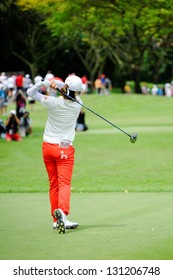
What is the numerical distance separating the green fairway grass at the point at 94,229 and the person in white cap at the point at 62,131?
474 mm

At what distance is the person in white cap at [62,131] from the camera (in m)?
11.3

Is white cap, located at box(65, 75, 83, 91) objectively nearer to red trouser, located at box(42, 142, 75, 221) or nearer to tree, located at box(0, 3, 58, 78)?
red trouser, located at box(42, 142, 75, 221)

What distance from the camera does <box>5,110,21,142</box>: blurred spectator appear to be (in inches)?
1273

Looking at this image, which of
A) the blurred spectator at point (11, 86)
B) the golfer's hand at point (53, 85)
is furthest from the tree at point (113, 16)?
the golfer's hand at point (53, 85)

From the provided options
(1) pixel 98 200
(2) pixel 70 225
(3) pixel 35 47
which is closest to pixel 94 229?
(2) pixel 70 225

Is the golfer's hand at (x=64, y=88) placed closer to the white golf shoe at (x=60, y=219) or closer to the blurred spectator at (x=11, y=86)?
the white golf shoe at (x=60, y=219)

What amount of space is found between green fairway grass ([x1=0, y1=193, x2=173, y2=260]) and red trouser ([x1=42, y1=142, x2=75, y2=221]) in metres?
0.36

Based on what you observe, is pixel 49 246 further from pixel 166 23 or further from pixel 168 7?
pixel 166 23

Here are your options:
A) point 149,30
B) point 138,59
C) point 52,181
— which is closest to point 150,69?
point 138,59

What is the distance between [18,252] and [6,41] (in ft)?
175

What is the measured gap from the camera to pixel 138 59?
60.8 metres

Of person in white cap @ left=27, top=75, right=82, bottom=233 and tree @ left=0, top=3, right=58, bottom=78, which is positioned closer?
A: person in white cap @ left=27, top=75, right=82, bottom=233

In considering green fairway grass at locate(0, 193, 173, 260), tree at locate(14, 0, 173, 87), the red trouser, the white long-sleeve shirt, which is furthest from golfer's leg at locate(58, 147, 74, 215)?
tree at locate(14, 0, 173, 87)

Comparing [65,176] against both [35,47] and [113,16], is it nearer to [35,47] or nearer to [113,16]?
[113,16]
